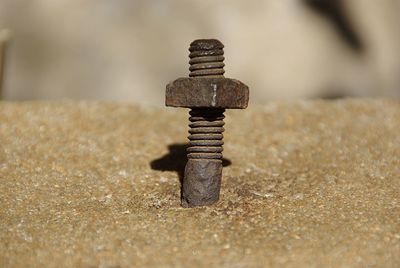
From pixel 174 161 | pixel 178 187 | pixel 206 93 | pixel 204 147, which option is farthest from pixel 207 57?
pixel 174 161

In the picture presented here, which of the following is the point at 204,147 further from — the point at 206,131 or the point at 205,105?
the point at 205,105

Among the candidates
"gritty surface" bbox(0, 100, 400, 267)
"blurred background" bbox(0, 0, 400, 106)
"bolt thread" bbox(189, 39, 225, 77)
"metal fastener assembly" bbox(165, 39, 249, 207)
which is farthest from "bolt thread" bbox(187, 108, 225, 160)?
"blurred background" bbox(0, 0, 400, 106)

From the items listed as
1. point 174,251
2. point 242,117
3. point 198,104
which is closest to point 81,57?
point 242,117

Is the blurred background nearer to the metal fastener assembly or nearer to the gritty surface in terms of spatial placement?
the gritty surface

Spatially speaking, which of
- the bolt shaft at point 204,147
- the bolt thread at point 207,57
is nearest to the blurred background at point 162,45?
the bolt shaft at point 204,147

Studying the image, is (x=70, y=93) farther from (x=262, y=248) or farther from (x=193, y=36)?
(x=262, y=248)

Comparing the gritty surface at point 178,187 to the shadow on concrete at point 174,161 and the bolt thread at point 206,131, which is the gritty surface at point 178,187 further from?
the bolt thread at point 206,131
